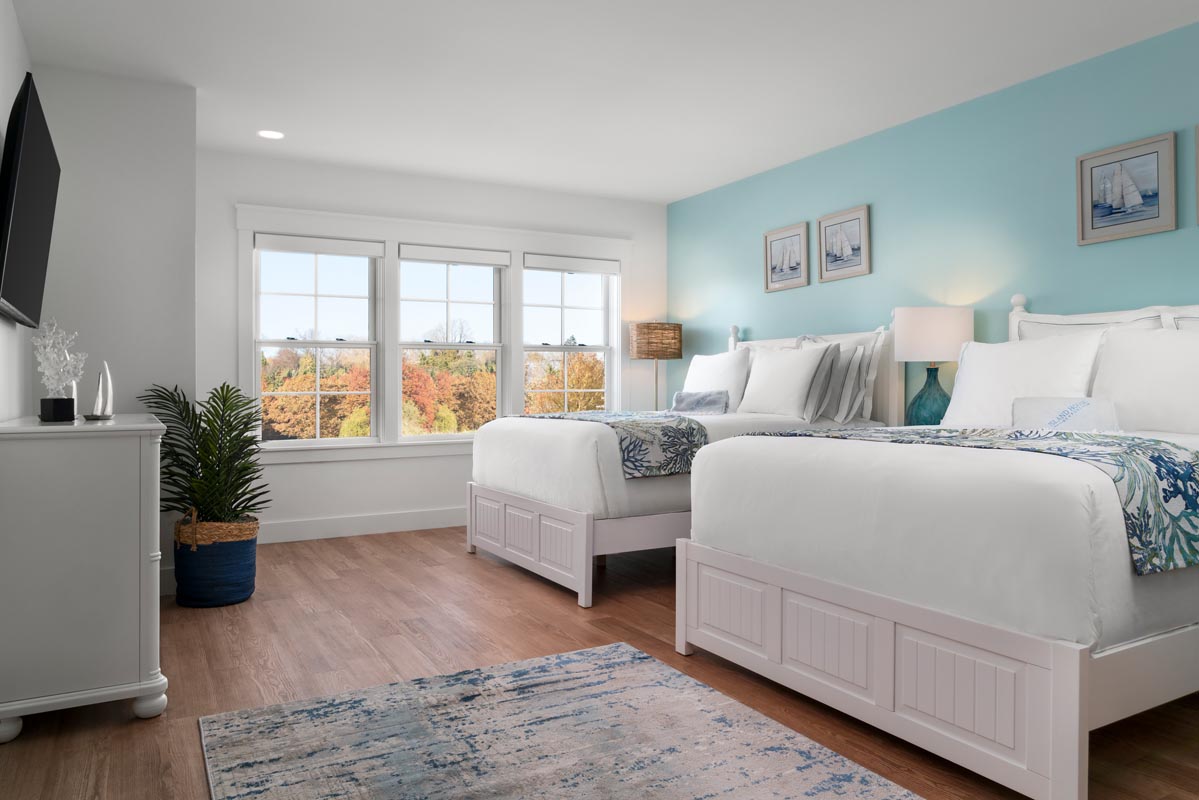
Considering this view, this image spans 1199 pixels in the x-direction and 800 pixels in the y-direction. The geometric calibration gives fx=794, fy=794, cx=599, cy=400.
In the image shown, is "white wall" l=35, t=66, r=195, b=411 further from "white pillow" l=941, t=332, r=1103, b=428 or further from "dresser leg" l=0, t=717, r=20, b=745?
"white pillow" l=941, t=332, r=1103, b=428

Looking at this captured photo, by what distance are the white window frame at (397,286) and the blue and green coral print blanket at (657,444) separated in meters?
2.05

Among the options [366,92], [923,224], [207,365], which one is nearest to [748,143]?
[923,224]

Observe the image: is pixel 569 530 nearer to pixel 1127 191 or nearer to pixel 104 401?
pixel 104 401

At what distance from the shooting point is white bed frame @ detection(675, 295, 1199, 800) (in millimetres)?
1723

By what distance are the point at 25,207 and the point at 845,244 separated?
411 cm

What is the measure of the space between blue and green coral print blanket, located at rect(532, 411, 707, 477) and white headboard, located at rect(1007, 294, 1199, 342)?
1599mm

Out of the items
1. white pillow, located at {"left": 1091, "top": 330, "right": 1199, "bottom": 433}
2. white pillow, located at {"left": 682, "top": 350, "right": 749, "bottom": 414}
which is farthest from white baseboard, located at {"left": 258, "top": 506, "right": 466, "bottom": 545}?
white pillow, located at {"left": 1091, "top": 330, "right": 1199, "bottom": 433}

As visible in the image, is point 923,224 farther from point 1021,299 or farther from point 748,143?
point 748,143

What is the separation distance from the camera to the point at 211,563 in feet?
11.9

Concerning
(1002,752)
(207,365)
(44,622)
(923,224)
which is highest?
(923,224)

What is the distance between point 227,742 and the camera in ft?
7.27

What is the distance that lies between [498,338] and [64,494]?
3807 millimetres

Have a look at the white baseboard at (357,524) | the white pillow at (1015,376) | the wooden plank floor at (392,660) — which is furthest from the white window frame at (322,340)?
the white pillow at (1015,376)

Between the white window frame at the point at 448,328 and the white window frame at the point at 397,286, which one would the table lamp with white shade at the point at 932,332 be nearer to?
the white window frame at the point at 397,286
